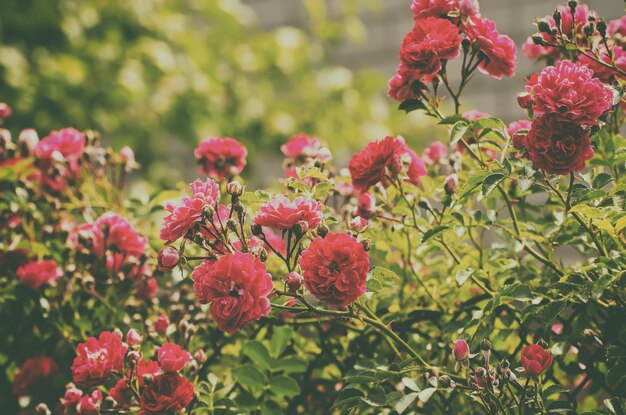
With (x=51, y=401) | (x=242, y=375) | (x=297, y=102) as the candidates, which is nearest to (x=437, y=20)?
(x=242, y=375)

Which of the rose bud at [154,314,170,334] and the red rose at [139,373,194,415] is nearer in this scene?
the red rose at [139,373,194,415]

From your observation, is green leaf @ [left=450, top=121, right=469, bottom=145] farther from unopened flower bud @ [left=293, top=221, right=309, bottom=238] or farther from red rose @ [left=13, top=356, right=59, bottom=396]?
red rose @ [left=13, top=356, right=59, bottom=396]

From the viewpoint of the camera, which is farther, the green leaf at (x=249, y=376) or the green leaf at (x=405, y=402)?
the green leaf at (x=249, y=376)

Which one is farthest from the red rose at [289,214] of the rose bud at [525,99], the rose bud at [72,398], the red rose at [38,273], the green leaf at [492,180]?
the red rose at [38,273]

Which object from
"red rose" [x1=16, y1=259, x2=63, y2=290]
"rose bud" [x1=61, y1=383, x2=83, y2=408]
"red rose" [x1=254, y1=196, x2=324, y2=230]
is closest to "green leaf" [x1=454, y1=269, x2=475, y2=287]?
"red rose" [x1=254, y1=196, x2=324, y2=230]

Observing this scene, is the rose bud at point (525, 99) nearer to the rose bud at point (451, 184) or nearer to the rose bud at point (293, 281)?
the rose bud at point (451, 184)

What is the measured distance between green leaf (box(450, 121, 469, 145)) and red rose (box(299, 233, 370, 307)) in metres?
0.19

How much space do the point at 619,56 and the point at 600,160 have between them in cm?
16

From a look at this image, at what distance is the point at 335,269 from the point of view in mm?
940

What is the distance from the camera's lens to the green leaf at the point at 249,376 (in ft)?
3.86

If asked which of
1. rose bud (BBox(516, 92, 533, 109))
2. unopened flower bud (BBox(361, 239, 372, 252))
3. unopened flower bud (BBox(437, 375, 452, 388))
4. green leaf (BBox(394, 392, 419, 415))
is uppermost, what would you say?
rose bud (BBox(516, 92, 533, 109))

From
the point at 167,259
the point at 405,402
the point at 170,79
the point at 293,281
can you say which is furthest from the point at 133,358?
the point at 170,79

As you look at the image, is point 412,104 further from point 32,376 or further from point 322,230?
point 32,376

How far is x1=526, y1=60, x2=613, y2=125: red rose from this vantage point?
93 cm
